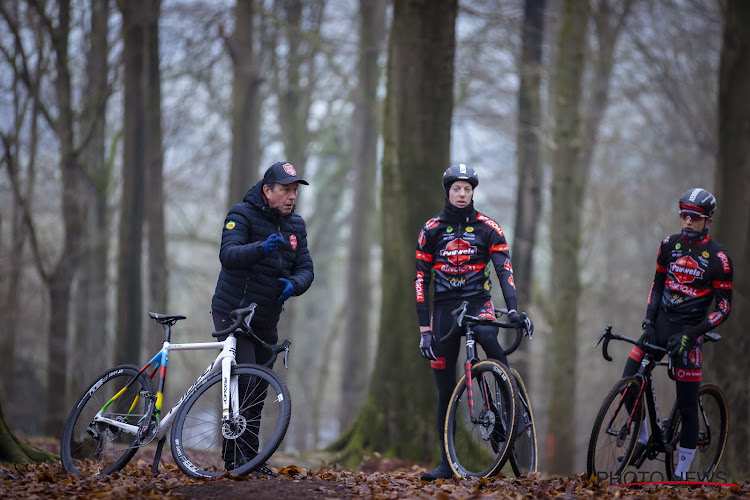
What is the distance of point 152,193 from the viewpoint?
15.1 metres

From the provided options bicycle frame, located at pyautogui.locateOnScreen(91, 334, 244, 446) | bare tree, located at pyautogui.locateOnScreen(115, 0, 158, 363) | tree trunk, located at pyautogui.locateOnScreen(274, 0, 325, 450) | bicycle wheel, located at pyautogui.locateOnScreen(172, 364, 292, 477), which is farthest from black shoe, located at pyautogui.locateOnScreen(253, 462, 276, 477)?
tree trunk, located at pyautogui.locateOnScreen(274, 0, 325, 450)

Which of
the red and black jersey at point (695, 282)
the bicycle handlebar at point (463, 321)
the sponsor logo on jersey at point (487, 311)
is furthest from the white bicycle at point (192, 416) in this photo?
the red and black jersey at point (695, 282)

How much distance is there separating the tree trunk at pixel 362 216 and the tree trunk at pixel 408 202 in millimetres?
8686

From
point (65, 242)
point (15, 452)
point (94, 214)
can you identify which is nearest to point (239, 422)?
point (15, 452)

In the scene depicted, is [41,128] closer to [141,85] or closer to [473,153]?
[141,85]

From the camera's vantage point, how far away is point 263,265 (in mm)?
6348

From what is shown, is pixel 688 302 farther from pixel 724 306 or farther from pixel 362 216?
pixel 362 216

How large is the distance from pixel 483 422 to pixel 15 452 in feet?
13.8

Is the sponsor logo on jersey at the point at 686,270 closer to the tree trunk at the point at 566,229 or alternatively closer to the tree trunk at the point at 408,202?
the tree trunk at the point at 408,202

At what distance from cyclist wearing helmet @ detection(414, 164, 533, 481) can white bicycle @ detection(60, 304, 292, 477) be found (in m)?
1.29

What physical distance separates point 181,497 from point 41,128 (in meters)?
15.4

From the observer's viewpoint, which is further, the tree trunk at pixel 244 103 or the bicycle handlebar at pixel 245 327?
the tree trunk at pixel 244 103

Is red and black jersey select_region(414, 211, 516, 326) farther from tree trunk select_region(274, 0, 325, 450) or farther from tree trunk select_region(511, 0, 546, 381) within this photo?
tree trunk select_region(274, 0, 325, 450)

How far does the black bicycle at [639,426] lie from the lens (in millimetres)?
6426
